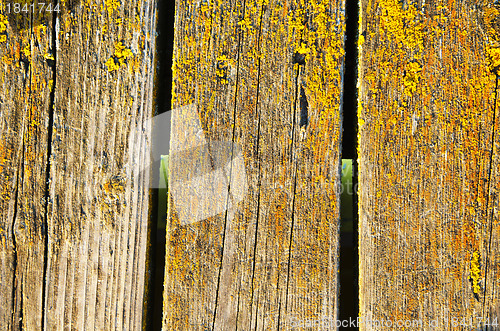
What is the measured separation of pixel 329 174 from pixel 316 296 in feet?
1.55

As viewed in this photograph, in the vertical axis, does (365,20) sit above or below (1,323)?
above

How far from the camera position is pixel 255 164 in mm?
1225

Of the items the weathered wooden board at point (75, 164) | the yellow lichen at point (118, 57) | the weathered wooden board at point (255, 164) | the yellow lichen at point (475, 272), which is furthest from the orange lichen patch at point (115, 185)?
the yellow lichen at point (475, 272)

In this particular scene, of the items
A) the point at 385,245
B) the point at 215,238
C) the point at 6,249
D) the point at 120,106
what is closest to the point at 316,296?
the point at 385,245

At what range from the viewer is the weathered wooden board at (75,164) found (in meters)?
1.23

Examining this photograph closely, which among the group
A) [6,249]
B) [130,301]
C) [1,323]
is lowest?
[1,323]

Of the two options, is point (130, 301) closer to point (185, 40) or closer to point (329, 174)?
point (329, 174)

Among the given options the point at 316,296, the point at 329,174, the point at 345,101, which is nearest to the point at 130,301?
the point at 316,296

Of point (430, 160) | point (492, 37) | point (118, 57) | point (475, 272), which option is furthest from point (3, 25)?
point (475, 272)

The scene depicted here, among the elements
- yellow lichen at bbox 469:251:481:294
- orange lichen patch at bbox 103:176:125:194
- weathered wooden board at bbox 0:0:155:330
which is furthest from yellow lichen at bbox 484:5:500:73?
orange lichen patch at bbox 103:176:125:194

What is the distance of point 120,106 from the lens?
1.24m

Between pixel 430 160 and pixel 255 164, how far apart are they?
66 centimetres

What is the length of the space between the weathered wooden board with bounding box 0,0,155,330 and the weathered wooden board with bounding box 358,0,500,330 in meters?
Answer: 0.87

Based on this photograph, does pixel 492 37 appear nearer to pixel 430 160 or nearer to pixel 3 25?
pixel 430 160
